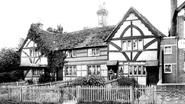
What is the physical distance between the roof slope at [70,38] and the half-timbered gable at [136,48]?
2.71 metres

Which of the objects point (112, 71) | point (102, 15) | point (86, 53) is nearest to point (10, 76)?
point (86, 53)

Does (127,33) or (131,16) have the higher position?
(131,16)

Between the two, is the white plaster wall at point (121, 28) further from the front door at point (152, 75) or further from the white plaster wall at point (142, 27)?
the front door at point (152, 75)

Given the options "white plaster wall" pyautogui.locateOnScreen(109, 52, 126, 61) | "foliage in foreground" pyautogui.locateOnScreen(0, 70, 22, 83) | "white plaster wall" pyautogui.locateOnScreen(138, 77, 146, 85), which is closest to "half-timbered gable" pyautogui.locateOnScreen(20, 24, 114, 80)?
"white plaster wall" pyautogui.locateOnScreen(109, 52, 126, 61)

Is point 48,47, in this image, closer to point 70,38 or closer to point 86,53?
point 70,38

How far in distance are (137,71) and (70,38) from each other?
13.0 metres

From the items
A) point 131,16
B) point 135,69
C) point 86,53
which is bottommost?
point 135,69

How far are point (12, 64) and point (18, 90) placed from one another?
25.0 meters

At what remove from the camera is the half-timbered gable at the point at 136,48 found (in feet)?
80.9

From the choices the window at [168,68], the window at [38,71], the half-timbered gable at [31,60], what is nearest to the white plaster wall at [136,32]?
the window at [168,68]

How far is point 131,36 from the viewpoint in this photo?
85.5 ft

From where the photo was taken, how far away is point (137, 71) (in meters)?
25.4

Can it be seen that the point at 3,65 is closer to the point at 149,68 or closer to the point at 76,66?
the point at 76,66

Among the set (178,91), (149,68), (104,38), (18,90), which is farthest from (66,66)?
(178,91)
